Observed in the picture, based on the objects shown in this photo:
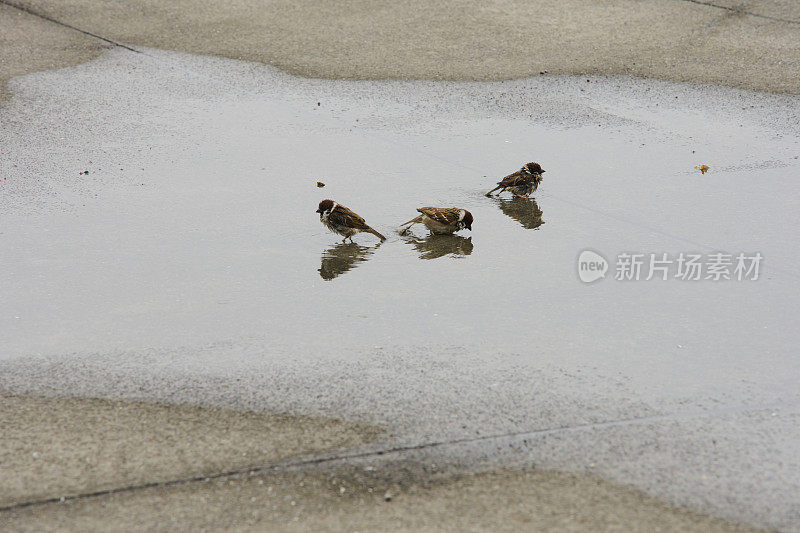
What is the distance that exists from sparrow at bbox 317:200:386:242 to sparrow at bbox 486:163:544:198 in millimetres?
1518

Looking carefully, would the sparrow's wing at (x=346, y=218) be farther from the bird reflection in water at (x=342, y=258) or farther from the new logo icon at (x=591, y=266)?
the new logo icon at (x=591, y=266)

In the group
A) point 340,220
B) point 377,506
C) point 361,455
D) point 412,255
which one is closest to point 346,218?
point 340,220

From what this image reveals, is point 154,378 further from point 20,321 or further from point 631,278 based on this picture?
point 631,278

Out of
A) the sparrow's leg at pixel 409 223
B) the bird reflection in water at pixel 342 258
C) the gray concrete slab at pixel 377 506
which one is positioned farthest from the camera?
the sparrow's leg at pixel 409 223

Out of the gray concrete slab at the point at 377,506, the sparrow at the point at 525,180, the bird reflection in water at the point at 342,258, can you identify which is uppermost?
the sparrow at the point at 525,180

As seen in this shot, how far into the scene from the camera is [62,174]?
8352 millimetres

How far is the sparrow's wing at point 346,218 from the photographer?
22.4ft

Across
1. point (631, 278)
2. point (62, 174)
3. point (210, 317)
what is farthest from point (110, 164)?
point (631, 278)

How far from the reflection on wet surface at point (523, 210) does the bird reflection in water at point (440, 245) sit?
612 millimetres

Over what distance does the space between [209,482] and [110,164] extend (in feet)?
17.5

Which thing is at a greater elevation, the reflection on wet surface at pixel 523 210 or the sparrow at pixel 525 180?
the sparrow at pixel 525 180

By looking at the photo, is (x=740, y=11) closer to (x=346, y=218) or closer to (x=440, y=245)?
(x=440, y=245)

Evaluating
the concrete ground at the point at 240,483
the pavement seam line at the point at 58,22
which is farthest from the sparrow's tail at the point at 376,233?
the pavement seam line at the point at 58,22

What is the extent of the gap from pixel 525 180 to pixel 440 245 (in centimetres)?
121
